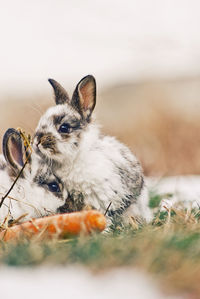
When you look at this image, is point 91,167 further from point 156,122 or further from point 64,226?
point 156,122

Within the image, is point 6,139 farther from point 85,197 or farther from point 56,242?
point 56,242

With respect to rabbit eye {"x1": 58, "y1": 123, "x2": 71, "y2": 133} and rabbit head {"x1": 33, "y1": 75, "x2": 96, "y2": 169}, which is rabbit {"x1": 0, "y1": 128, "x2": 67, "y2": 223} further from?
rabbit eye {"x1": 58, "y1": 123, "x2": 71, "y2": 133}

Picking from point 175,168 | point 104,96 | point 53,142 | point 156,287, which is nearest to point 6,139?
point 53,142

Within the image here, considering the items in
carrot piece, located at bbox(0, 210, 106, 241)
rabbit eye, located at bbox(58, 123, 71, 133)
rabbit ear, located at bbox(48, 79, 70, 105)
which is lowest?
carrot piece, located at bbox(0, 210, 106, 241)

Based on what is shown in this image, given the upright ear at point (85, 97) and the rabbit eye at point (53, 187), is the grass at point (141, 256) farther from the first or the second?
the upright ear at point (85, 97)

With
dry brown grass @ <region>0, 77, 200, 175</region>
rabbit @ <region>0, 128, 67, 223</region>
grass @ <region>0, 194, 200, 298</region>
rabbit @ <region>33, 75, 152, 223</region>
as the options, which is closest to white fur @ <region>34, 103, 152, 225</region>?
rabbit @ <region>33, 75, 152, 223</region>

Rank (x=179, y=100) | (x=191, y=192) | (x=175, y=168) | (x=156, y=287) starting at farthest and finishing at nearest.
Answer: (x=179, y=100) → (x=175, y=168) → (x=191, y=192) → (x=156, y=287)

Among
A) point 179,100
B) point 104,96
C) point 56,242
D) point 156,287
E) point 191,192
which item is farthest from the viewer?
point 104,96

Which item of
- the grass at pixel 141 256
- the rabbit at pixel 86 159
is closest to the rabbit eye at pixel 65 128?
the rabbit at pixel 86 159

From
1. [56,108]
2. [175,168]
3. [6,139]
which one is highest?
[56,108]
